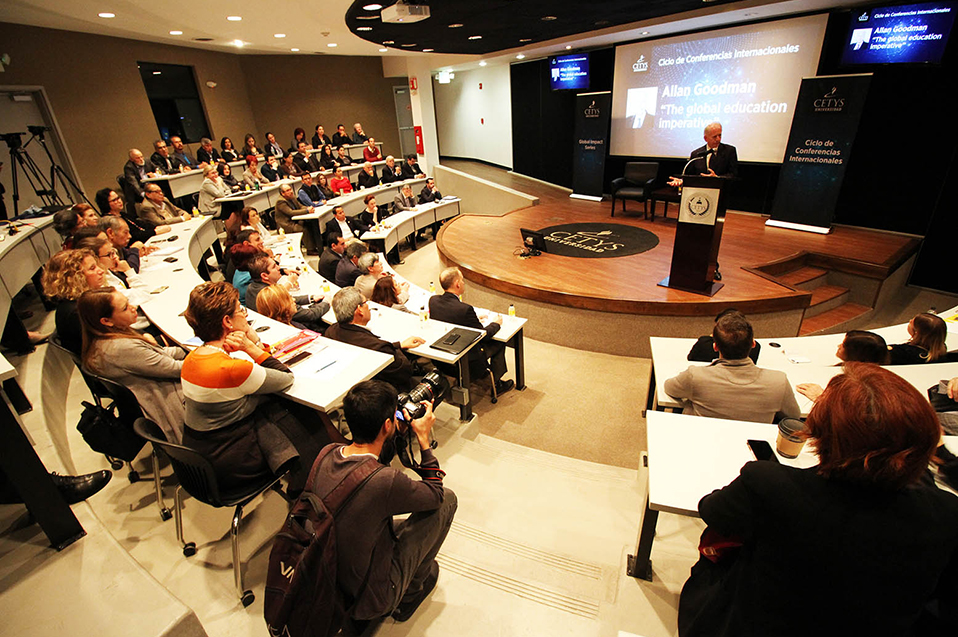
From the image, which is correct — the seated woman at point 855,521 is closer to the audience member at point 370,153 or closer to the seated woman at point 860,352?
the seated woman at point 860,352

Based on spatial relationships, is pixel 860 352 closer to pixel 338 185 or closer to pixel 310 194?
pixel 310 194

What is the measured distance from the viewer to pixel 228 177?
332 inches

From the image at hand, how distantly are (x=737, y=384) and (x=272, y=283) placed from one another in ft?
12.0

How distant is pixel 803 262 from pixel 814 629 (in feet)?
19.9

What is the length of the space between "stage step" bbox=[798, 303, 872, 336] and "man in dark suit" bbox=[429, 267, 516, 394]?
3.49 metres

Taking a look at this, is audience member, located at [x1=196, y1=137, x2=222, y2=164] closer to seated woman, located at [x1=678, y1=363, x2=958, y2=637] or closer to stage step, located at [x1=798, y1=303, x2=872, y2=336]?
stage step, located at [x1=798, y1=303, x2=872, y2=336]

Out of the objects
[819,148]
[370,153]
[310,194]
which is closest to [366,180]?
[310,194]

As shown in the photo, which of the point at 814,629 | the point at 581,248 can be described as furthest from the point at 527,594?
the point at 581,248

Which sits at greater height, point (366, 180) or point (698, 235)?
point (366, 180)

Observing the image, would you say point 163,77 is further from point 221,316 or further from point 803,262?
point 803,262

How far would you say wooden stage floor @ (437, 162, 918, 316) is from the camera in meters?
4.55

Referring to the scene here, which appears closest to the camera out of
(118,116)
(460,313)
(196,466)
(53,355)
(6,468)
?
(6,468)

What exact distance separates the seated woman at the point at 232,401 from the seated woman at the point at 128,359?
0.97 feet

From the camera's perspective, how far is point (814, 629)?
3.61ft
